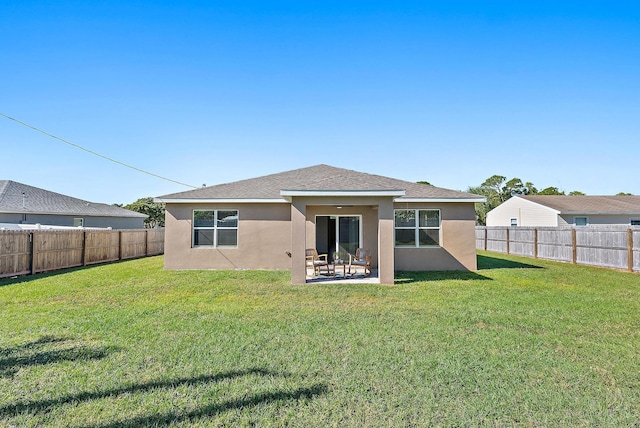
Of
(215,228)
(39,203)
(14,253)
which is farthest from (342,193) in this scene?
(39,203)

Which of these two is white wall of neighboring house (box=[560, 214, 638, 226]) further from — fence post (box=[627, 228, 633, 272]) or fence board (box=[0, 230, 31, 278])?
fence board (box=[0, 230, 31, 278])

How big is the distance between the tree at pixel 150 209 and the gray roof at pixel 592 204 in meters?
40.1

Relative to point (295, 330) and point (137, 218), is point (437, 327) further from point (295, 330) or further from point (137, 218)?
point (137, 218)

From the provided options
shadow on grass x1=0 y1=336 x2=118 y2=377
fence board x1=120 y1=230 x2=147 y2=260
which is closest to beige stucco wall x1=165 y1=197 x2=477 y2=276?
fence board x1=120 y1=230 x2=147 y2=260

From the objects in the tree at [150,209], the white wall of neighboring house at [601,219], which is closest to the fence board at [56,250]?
the tree at [150,209]

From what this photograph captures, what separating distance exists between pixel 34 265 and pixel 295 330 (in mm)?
12435

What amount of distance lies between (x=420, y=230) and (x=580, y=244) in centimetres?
834

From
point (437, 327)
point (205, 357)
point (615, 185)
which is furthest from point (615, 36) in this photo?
point (615, 185)

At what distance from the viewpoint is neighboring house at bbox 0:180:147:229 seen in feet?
67.7

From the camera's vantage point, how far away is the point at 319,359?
14.2 feet

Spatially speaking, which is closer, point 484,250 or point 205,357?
point 205,357

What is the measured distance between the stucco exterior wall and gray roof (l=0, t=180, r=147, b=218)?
1.49ft

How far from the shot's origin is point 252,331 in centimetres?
549

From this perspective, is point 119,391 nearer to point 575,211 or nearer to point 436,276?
point 436,276
